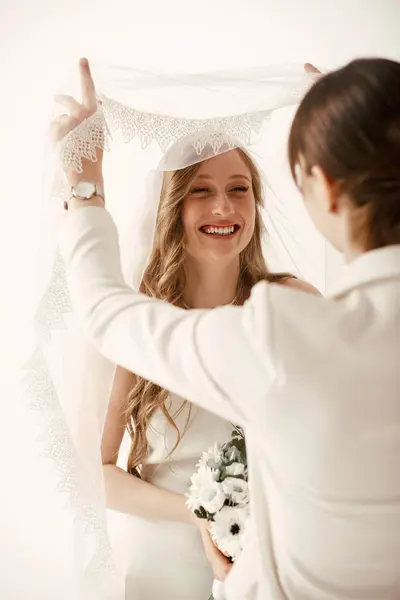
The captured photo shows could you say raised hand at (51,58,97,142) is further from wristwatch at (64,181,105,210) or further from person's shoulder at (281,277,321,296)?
person's shoulder at (281,277,321,296)

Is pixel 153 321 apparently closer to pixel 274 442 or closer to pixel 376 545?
pixel 274 442

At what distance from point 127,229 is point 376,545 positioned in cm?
103

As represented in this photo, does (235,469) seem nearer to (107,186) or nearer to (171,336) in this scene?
(171,336)

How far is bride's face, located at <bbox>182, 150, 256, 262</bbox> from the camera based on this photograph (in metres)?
1.85

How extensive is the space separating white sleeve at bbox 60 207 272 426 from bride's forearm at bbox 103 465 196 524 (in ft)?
2.96

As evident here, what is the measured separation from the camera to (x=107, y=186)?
169cm

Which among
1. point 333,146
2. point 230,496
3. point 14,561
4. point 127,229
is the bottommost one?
point 14,561

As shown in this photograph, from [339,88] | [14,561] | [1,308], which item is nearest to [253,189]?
[1,308]

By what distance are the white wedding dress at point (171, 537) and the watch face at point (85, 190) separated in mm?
853

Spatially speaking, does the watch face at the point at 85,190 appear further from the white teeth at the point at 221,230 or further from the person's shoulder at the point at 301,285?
the person's shoulder at the point at 301,285

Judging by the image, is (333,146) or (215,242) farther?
(215,242)

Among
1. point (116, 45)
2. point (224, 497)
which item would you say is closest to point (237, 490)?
point (224, 497)

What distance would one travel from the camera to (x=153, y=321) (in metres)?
0.93

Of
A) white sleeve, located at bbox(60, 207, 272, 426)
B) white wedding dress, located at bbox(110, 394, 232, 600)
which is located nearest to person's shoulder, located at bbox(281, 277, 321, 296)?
white wedding dress, located at bbox(110, 394, 232, 600)
